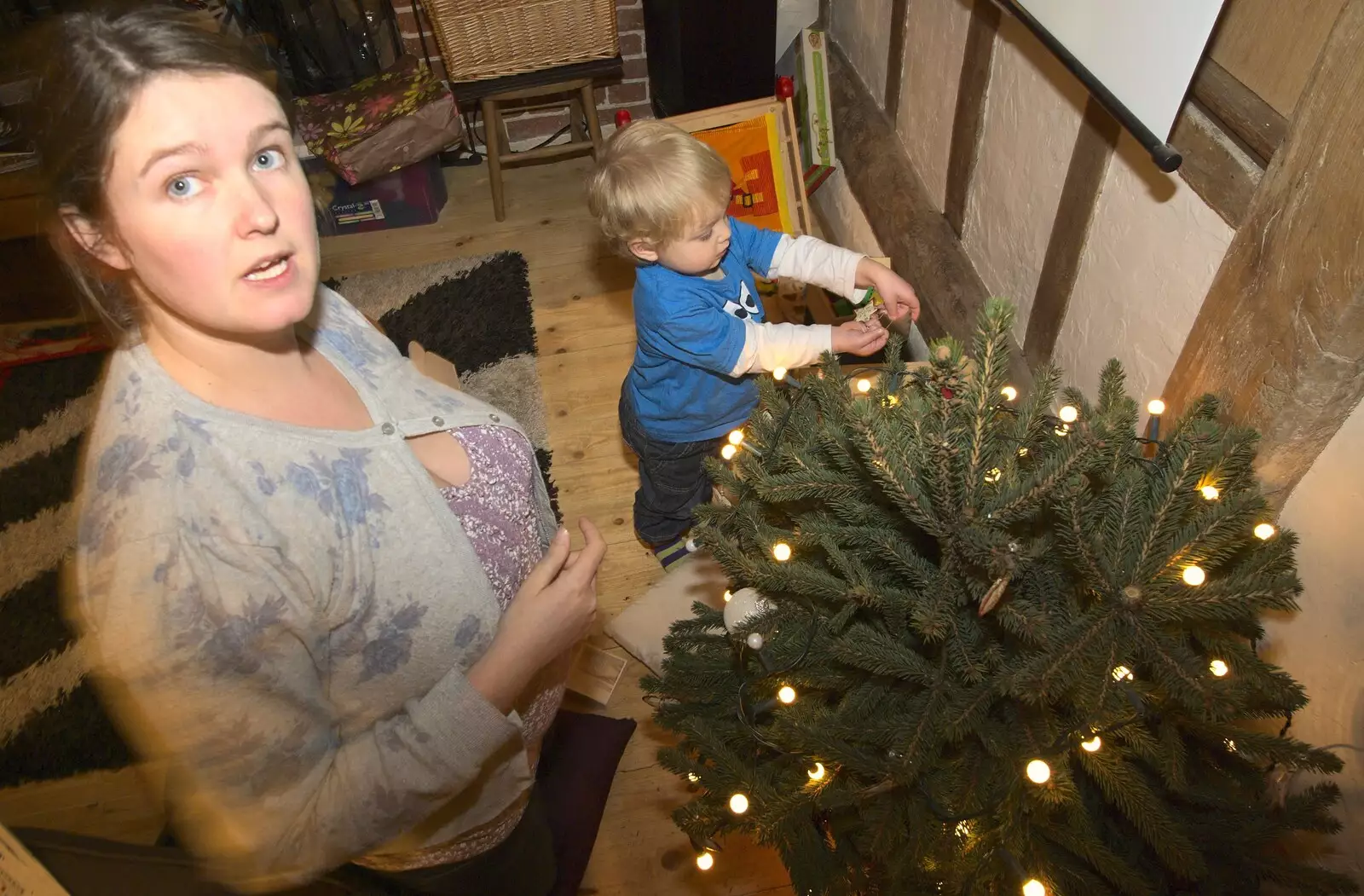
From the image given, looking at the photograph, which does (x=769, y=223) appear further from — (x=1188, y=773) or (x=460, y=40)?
(x=1188, y=773)

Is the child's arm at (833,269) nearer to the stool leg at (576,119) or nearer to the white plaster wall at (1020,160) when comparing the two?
the white plaster wall at (1020,160)

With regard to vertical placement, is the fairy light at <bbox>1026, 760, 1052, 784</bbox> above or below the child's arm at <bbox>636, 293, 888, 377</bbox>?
above

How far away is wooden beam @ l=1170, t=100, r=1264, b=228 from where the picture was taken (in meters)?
1.13

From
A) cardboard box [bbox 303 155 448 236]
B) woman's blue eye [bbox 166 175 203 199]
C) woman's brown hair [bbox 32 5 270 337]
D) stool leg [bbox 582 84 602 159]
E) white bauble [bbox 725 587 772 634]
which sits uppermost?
woman's brown hair [bbox 32 5 270 337]

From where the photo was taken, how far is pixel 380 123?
307 centimetres

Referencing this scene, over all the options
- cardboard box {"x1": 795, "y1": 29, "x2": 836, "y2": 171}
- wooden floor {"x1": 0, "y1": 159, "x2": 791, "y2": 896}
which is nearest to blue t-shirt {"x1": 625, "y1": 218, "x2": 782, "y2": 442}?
wooden floor {"x1": 0, "y1": 159, "x2": 791, "y2": 896}

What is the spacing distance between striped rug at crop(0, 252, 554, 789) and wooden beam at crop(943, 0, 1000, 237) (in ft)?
4.52

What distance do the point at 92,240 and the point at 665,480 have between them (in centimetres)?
144

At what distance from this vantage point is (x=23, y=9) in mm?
2947

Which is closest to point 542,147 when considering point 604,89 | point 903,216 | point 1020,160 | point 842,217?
point 604,89

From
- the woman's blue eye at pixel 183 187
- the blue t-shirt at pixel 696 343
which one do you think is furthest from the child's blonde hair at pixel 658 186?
the woman's blue eye at pixel 183 187

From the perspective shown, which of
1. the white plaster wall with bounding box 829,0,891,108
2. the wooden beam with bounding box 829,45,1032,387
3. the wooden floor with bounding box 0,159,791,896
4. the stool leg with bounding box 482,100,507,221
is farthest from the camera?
the stool leg with bounding box 482,100,507,221

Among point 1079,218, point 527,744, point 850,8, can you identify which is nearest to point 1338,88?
point 1079,218

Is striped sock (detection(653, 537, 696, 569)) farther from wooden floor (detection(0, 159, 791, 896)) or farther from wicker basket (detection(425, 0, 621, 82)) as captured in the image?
wicker basket (detection(425, 0, 621, 82))
